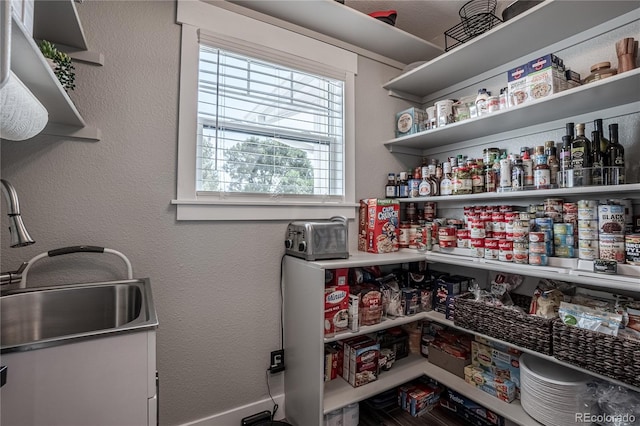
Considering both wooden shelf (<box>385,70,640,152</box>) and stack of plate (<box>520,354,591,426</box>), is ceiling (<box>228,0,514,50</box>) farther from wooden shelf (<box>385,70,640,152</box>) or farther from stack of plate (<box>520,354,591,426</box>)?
stack of plate (<box>520,354,591,426</box>)

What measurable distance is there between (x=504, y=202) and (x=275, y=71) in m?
1.70

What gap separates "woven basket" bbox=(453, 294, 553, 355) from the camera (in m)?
1.30

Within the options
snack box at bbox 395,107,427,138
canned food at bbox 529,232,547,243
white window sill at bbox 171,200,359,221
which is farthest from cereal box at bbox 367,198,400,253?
canned food at bbox 529,232,547,243

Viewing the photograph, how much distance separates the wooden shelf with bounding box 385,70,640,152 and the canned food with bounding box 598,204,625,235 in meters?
0.50

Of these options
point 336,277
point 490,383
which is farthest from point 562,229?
point 336,277

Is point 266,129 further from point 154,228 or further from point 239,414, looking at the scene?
point 239,414

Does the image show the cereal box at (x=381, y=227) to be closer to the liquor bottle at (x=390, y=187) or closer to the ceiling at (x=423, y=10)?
the liquor bottle at (x=390, y=187)

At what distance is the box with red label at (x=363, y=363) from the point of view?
1670 mm

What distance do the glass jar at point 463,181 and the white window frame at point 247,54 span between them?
70cm

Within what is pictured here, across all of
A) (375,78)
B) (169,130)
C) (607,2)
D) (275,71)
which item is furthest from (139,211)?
(607,2)

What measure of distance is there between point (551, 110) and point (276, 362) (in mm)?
2065

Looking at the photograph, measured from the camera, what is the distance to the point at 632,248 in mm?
1177

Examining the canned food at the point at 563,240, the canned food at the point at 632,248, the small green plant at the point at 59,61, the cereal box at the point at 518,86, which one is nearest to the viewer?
the small green plant at the point at 59,61

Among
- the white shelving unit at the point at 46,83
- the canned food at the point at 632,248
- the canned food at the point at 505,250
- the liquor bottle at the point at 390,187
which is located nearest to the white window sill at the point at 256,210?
the liquor bottle at the point at 390,187
